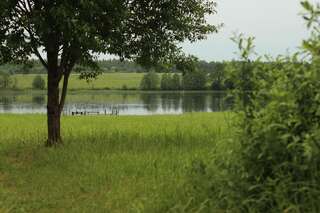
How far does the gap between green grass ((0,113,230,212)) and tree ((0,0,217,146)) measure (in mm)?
1887

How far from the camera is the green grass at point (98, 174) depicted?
8875 millimetres

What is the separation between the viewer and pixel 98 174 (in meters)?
11.2

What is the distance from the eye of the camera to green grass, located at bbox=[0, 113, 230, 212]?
8.88 m

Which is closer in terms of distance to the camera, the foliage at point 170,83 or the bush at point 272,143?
the bush at point 272,143

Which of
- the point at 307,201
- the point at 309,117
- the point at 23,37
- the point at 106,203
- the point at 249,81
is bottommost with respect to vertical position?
the point at 106,203

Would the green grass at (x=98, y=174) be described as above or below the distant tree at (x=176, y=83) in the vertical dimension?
below

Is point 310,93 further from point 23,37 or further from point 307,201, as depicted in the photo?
point 23,37

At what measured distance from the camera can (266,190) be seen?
599 centimetres

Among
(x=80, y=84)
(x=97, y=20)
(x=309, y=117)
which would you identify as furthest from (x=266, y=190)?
(x=80, y=84)

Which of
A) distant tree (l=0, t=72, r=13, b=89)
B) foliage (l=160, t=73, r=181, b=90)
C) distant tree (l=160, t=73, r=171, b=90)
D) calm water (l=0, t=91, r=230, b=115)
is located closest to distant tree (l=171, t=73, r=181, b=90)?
foliage (l=160, t=73, r=181, b=90)

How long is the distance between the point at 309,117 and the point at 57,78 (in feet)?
37.2

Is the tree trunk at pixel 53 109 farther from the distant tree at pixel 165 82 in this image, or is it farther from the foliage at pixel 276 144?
the distant tree at pixel 165 82

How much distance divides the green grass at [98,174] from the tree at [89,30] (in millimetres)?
1887

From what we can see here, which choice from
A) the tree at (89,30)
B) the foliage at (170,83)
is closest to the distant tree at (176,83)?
the foliage at (170,83)
